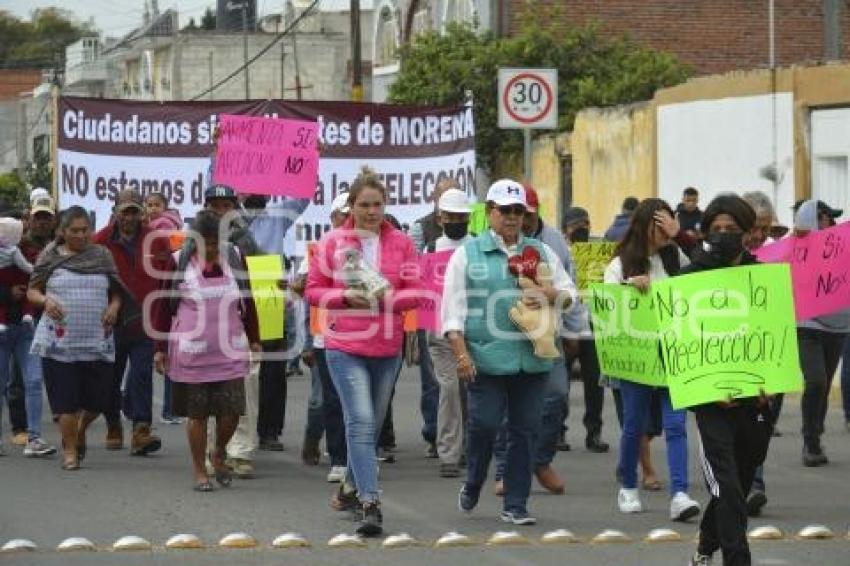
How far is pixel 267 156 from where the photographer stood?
58.1ft

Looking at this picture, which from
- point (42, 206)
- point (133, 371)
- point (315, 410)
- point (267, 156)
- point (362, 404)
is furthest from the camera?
point (267, 156)

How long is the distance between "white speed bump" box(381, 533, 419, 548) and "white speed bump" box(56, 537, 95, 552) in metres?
1.50

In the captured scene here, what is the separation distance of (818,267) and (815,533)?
3116mm

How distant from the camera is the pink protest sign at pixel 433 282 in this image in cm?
1396

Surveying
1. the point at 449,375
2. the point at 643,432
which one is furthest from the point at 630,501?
the point at 449,375

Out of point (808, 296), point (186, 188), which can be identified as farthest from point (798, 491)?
point (186, 188)

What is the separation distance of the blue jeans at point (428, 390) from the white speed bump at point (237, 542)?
371cm

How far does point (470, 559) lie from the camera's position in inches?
413

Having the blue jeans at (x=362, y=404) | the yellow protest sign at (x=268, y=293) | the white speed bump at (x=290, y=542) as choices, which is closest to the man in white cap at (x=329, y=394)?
the yellow protest sign at (x=268, y=293)

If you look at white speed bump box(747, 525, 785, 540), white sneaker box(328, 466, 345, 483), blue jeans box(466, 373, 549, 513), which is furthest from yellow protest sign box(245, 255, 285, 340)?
white speed bump box(747, 525, 785, 540)

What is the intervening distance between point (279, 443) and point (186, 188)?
4630 mm

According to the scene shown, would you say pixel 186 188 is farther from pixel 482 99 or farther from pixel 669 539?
pixel 482 99

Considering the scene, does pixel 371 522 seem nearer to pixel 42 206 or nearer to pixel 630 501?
pixel 630 501

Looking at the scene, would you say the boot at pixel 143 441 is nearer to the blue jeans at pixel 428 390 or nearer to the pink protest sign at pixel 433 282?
the blue jeans at pixel 428 390
